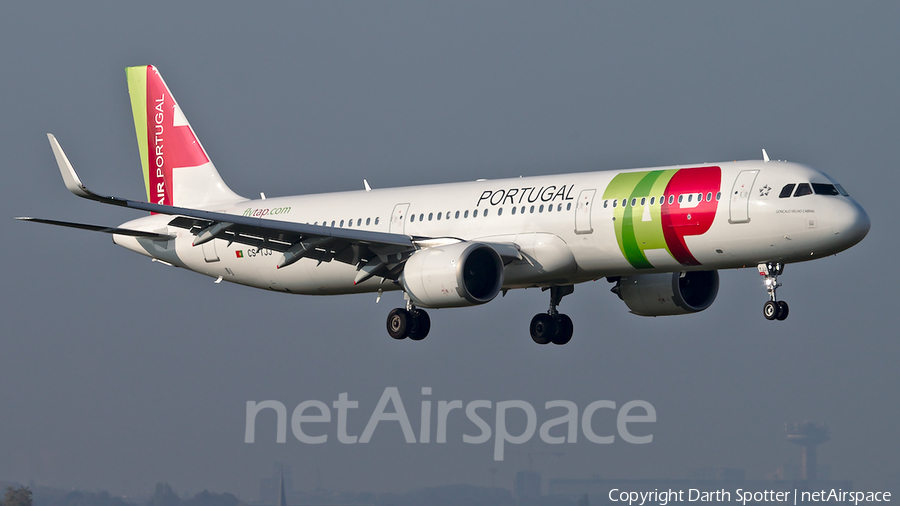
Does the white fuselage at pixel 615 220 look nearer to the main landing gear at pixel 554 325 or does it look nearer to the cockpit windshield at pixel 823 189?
the cockpit windshield at pixel 823 189

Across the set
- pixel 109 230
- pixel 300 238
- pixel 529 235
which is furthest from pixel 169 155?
pixel 529 235

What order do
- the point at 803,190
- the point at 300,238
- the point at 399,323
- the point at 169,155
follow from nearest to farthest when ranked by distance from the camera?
the point at 803,190
the point at 300,238
the point at 399,323
the point at 169,155

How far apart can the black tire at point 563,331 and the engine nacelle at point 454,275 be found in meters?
6.82

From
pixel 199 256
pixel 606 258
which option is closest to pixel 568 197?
pixel 606 258

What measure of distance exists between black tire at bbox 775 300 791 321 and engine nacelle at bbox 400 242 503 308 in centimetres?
798

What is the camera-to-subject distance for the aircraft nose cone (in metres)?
35.1

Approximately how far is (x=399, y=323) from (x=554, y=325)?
5.89 metres

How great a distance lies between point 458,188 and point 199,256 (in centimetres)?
1061

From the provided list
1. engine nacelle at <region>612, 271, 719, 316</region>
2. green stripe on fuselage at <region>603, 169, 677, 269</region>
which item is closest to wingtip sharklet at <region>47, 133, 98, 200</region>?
green stripe on fuselage at <region>603, 169, 677, 269</region>

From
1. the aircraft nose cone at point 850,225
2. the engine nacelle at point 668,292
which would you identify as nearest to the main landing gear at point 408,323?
the engine nacelle at point 668,292

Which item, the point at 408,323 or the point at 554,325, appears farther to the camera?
the point at 554,325

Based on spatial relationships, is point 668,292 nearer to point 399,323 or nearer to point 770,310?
point 770,310

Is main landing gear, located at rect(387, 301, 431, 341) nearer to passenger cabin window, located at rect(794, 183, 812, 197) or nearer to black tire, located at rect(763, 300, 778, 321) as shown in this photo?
black tire, located at rect(763, 300, 778, 321)

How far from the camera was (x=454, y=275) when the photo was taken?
1483 inches
